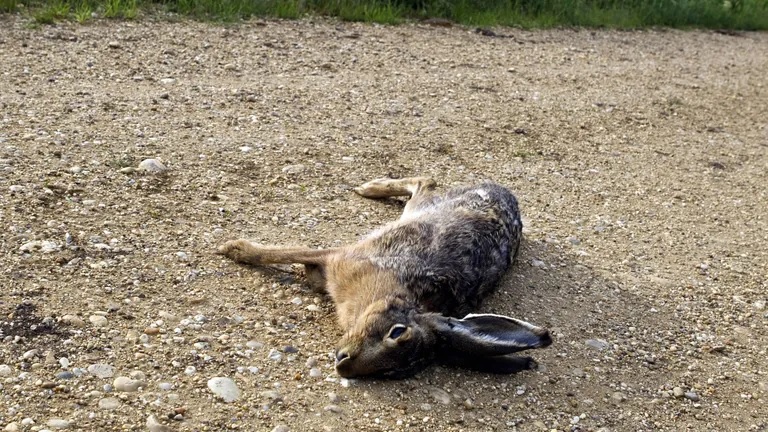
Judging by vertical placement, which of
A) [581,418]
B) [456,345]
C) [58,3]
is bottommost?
[581,418]

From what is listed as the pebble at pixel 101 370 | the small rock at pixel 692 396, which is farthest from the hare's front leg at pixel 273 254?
the small rock at pixel 692 396

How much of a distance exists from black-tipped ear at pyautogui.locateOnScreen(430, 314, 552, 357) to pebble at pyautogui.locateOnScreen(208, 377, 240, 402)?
3.36ft

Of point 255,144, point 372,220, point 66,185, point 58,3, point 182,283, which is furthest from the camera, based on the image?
point 58,3

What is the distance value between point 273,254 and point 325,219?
0.89 m

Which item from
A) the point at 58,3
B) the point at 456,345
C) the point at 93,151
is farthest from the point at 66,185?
the point at 58,3

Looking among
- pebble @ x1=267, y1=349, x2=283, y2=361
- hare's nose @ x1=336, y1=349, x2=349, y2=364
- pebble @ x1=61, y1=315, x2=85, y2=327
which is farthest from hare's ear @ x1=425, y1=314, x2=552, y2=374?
pebble @ x1=61, y1=315, x2=85, y2=327

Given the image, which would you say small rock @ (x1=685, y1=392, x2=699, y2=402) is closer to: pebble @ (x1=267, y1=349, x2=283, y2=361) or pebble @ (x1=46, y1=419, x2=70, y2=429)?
pebble @ (x1=267, y1=349, x2=283, y2=361)

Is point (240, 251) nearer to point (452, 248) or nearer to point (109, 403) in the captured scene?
point (452, 248)

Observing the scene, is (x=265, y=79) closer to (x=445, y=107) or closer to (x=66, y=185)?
(x=445, y=107)

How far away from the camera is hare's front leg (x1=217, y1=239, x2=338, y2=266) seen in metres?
5.35

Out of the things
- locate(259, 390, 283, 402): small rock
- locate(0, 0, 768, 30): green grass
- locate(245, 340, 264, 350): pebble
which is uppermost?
locate(0, 0, 768, 30): green grass

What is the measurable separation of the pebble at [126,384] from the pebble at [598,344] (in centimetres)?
246

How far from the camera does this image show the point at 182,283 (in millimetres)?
5090

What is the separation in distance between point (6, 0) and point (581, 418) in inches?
270
